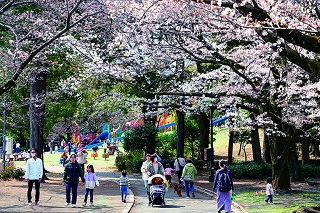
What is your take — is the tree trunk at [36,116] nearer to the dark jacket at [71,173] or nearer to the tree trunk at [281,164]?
the dark jacket at [71,173]

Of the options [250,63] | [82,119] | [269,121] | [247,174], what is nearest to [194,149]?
[82,119]

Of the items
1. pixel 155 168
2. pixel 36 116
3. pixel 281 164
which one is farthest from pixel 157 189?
pixel 36 116

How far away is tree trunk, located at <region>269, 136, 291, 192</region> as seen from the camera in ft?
61.8

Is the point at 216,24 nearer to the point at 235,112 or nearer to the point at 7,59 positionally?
the point at 7,59

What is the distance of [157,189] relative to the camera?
1572cm

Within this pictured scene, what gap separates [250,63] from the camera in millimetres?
17125

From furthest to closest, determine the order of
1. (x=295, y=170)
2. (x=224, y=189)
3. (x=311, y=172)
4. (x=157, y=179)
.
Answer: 1. (x=311, y=172)
2. (x=295, y=170)
3. (x=157, y=179)
4. (x=224, y=189)

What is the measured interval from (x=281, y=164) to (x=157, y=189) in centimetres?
586

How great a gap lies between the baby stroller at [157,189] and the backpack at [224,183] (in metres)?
3.12

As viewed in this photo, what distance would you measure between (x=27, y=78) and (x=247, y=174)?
1451cm

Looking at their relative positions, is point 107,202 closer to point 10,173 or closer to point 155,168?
point 155,168

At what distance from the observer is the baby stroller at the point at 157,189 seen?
15.7 m

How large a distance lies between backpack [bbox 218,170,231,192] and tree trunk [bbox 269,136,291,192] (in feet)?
20.7

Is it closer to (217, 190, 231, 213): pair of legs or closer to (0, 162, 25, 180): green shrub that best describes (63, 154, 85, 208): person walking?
(217, 190, 231, 213): pair of legs
